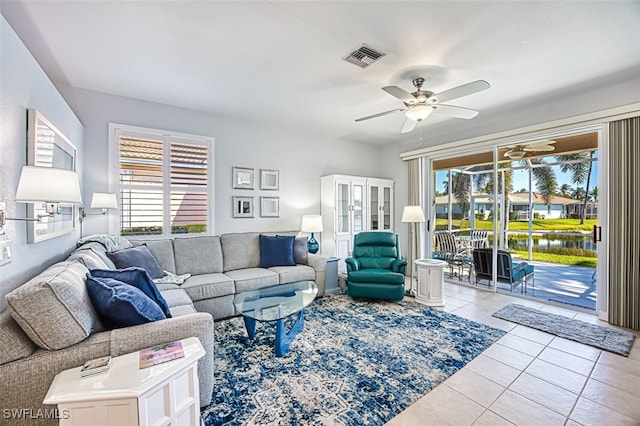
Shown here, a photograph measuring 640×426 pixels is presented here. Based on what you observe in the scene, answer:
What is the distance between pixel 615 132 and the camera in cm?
312

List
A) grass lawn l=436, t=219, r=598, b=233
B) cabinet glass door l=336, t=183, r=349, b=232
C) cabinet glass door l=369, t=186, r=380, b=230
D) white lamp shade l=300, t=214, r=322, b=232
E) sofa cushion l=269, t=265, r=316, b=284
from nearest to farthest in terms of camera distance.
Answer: sofa cushion l=269, t=265, r=316, b=284 → grass lawn l=436, t=219, r=598, b=233 → white lamp shade l=300, t=214, r=322, b=232 → cabinet glass door l=336, t=183, r=349, b=232 → cabinet glass door l=369, t=186, r=380, b=230

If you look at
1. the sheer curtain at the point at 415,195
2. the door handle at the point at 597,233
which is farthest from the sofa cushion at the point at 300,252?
the door handle at the point at 597,233

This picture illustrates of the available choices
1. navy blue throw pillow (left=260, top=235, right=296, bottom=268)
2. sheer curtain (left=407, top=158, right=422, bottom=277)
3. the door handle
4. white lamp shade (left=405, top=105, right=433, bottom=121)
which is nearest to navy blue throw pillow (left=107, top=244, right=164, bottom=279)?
navy blue throw pillow (left=260, top=235, right=296, bottom=268)

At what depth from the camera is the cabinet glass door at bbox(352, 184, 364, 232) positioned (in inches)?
206

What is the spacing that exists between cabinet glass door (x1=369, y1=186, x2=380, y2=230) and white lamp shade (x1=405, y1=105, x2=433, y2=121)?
8.25 ft

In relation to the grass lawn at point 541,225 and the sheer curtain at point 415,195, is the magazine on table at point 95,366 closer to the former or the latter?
the sheer curtain at point 415,195

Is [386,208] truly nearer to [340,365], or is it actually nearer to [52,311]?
[340,365]

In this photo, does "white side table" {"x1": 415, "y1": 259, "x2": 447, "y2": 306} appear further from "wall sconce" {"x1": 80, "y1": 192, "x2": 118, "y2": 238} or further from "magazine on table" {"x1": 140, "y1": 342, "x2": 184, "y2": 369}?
"wall sconce" {"x1": 80, "y1": 192, "x2": 118, "y2": 238}

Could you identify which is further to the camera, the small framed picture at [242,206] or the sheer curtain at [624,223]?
the small framed picture at [242,206]

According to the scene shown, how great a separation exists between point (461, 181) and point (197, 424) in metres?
5.48

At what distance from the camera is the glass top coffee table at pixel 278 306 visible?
2430 mm

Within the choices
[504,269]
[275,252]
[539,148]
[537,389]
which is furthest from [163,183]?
[539,148]

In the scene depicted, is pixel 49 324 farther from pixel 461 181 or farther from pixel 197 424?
pixel 461 181

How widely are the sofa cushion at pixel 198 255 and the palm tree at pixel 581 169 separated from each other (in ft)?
17.9
